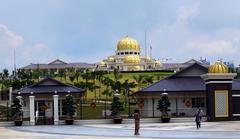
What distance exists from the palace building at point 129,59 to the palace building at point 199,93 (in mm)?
89749

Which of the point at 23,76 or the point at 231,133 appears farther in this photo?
the point at 23,76

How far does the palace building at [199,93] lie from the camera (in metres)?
41.3

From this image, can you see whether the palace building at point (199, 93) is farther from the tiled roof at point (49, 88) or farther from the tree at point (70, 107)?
the tree at point (70, 107)

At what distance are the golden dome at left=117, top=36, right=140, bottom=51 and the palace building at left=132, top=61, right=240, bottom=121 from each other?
94.5 meters

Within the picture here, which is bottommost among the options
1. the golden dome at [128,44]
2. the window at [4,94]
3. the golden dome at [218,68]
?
the window at [4,94]

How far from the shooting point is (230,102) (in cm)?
4134

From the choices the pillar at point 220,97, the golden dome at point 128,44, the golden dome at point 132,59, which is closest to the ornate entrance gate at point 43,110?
the pillar at point 220,97

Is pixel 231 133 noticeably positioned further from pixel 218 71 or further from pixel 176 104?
pixel 176 104

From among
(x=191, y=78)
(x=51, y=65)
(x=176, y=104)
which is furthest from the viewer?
(x=51, y=65)

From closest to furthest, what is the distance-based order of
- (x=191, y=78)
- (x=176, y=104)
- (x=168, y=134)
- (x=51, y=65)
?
(x=168, y=134) → (x=176, y=104) → (x=191, y=78) → (x=51, y=65)

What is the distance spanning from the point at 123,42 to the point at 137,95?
97.8 meters

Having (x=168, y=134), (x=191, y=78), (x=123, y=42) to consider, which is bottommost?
(x=168, y=134)

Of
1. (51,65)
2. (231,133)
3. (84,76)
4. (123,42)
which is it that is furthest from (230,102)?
(51,65)

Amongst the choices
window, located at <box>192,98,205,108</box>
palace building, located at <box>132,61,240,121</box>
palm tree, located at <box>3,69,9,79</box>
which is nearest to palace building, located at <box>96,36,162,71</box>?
palm tree, located at <box>3,69,9,79</box>
